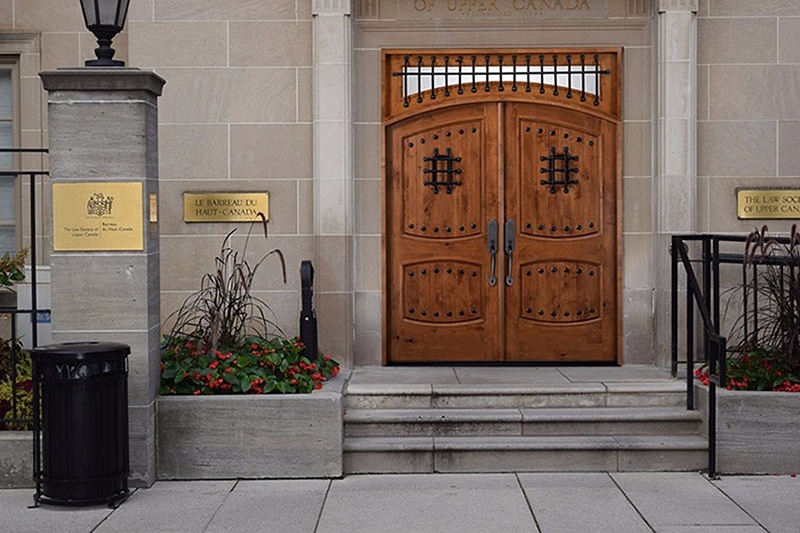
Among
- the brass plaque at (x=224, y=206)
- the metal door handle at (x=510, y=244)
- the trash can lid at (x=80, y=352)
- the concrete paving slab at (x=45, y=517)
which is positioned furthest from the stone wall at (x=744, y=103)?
the concrete paving slab at (x=45, y=517)

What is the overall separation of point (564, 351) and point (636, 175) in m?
1.69

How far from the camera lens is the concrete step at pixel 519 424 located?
918 centimetres

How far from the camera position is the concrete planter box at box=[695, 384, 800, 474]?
8836 mm

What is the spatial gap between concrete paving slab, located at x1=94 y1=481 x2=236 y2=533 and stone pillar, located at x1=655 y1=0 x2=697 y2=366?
4.30 m

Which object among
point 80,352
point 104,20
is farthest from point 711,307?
point 104,20

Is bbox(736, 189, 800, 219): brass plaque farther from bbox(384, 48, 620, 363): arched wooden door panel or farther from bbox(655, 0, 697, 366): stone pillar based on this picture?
bbox(384, 48, 620, 363): arched wooden door panel

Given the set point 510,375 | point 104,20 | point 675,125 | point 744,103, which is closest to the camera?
point 104,20

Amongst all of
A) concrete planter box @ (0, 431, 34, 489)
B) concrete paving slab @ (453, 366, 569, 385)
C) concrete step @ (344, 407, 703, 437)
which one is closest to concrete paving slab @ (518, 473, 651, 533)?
concrete step @ (344, 407, 703, 437)

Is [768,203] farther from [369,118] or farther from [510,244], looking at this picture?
[369,118]

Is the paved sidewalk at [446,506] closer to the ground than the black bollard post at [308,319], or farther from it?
closer to the ground

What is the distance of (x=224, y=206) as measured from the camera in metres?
10.9

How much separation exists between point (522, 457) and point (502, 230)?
8.80ft

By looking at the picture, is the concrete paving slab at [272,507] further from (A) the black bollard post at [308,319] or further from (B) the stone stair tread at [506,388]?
(A) the black bollard post at [308,319]

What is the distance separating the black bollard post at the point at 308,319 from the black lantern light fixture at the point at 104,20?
2315mm
